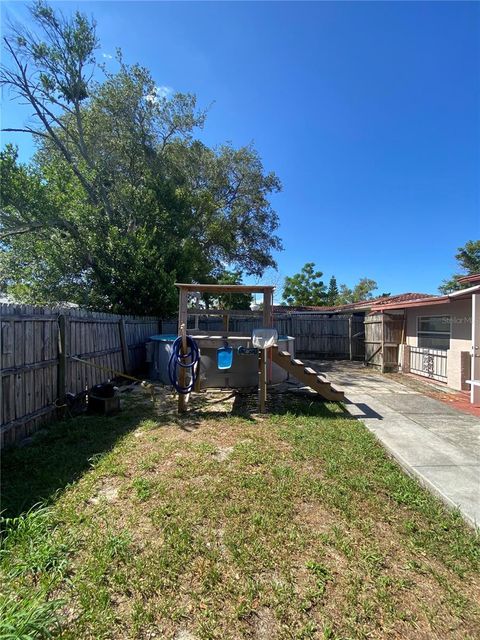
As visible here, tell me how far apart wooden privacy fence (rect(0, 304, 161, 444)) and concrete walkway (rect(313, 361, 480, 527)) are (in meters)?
4.74

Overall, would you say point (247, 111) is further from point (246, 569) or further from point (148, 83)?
point (246, 569)

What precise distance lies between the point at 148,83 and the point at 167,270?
880cm

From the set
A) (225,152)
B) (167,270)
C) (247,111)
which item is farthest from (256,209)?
(167,270)

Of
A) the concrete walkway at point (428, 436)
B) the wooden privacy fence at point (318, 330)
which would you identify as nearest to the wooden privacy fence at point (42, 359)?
the concrete walkway at point (428, 436)

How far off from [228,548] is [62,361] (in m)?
4.12

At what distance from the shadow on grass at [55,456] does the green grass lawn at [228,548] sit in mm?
24

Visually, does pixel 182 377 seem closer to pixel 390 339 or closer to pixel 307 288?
pixel 390 339

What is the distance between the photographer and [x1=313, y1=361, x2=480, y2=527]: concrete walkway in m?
3.07

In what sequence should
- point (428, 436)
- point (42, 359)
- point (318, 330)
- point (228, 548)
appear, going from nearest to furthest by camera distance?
point (228, 548) < point (428, 436) < point (42, 359) < point (318, 330)

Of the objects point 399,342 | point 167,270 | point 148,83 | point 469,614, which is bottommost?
point 469,614

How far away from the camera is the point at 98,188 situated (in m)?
13.2

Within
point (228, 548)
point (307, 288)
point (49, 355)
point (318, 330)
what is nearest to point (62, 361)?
point (49, 355)

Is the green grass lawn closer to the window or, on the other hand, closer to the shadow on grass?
the shadow on grass

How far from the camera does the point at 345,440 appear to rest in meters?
4.34
